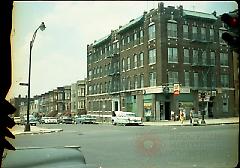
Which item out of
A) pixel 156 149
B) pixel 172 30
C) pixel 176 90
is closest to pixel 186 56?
pixel 172 30

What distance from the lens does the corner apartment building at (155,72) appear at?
195 inches

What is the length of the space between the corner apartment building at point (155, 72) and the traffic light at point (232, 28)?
2.14 meters

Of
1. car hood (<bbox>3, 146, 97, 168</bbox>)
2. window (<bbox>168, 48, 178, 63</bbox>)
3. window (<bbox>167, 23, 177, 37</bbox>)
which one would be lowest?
car hood (<bbox>3, 146, 97, 168</bbox>)

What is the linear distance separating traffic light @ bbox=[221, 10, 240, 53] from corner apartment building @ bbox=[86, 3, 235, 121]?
7.03 feet

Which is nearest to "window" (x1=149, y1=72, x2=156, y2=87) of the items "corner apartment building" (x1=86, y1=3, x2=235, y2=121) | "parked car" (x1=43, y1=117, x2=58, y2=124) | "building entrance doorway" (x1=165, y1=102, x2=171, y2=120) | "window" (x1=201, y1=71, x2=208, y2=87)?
"corner apartment building" (x1=86, y1=3, x2=235, y2=121)

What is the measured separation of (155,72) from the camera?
20.5 feet

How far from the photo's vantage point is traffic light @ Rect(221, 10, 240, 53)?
6.98 feet

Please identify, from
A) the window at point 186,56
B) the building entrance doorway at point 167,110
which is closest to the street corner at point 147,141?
the building entrance doorway at point 167,110

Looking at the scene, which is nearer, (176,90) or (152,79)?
(176,90)

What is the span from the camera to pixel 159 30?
5621mm

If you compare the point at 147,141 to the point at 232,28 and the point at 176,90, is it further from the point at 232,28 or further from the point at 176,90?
the point at 232,28

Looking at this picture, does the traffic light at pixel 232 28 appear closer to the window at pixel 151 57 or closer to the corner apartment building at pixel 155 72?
the corner apartment building at pixel 155 72

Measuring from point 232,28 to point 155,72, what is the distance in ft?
13.0

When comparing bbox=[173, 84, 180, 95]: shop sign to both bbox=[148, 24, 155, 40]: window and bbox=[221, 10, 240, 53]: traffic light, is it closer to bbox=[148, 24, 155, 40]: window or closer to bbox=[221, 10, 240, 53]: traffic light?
bbox=[148, 24, 155, 40]: window
